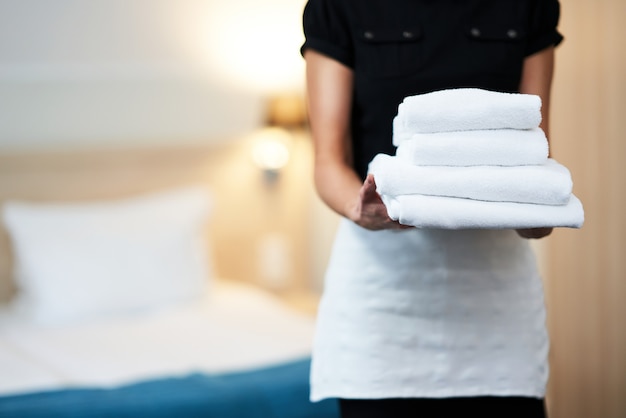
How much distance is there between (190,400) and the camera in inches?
85.0

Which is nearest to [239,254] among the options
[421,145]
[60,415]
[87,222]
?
[87,222]

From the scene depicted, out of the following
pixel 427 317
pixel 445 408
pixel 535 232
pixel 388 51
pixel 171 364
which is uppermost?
pixel 388 51

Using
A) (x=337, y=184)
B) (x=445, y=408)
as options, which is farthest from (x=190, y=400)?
(x=337, y=184)

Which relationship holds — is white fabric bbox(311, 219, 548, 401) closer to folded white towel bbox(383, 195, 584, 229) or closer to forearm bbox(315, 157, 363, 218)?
forearm bbox(315, 157, 363, 218)

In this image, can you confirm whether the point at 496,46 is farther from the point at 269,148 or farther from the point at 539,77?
the point at 269,148

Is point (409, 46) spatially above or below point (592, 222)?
above

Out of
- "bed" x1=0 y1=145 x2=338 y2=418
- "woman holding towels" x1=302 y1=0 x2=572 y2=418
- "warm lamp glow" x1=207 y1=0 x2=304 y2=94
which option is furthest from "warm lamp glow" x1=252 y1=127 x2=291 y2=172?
"woman holding towels" x1=302 y1=0 x2=572 y2=418

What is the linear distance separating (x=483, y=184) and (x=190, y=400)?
49.5 inches

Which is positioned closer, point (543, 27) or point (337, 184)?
point (337, 184)

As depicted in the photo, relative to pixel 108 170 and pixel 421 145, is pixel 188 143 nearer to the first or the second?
pixel 108 170

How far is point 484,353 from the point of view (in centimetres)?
145

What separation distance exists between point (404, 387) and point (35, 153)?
2.44 meters

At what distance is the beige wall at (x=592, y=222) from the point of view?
7.07 ft

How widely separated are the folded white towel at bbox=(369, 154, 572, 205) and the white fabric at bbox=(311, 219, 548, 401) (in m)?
0.27
